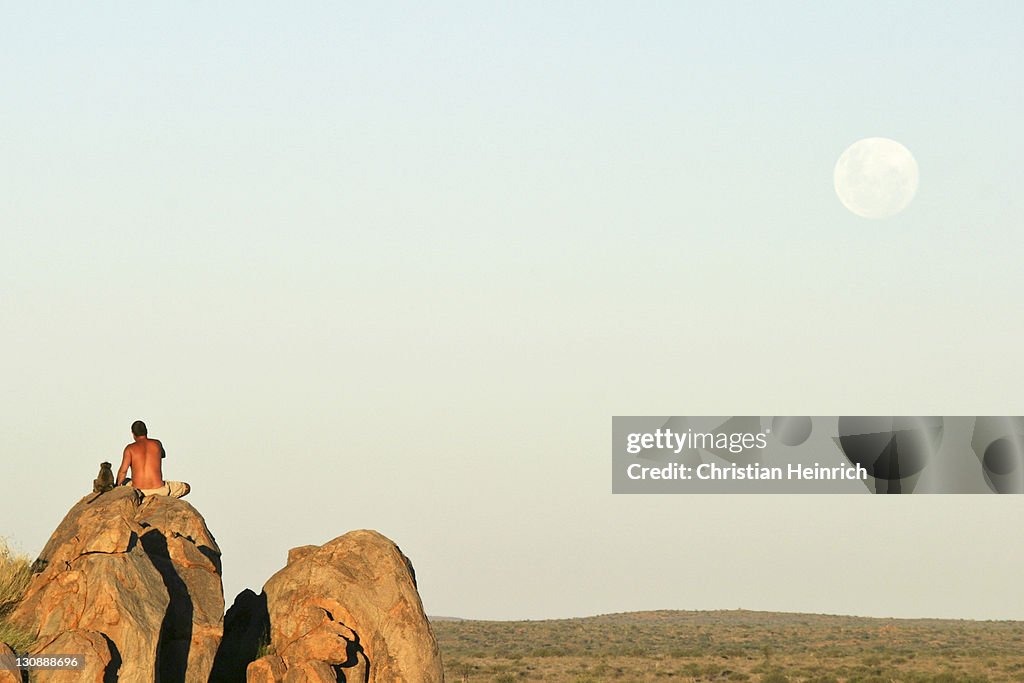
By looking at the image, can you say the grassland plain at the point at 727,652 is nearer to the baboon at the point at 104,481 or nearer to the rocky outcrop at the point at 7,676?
the baboon at the point at 104,481

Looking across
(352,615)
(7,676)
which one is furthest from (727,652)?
(7,676)

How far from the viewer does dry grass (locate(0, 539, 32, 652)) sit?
74.7 feet

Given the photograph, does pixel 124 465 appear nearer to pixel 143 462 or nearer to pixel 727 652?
pixel 143 462

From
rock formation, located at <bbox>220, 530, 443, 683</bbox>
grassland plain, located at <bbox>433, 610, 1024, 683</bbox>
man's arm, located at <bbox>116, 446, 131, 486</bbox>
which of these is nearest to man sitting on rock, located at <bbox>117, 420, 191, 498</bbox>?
man's arm, located at <bbox>116, 446, 131, 486</bbox>

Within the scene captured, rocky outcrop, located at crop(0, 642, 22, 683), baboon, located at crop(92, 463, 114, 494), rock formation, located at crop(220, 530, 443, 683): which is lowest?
rocky outcrop, located at crop(0, 642, 22, 683)

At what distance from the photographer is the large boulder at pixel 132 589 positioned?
2245cm

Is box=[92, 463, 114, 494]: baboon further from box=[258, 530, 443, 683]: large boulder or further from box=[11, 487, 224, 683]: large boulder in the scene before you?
box=[258, 530, 443, 683]: large boulder

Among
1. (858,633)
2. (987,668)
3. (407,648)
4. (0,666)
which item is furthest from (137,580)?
(858,633)

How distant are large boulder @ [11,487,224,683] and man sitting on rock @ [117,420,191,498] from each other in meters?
0.32

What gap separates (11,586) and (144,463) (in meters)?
4.73

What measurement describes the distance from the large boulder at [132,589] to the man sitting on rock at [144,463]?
32 cm

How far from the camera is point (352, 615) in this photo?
2869cm

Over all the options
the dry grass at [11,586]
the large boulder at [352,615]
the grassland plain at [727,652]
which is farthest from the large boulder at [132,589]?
the grassland plain at [727,652]

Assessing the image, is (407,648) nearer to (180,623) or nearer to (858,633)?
(180,623)
